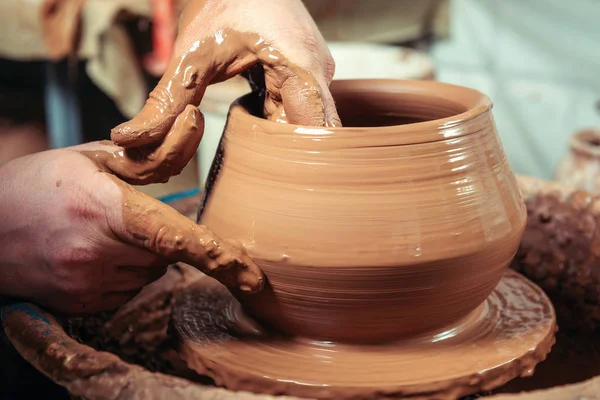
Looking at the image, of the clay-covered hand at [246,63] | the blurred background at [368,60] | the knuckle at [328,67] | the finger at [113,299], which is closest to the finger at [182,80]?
the clay-covered hand at [246,63]

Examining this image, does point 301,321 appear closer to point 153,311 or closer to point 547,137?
point 153,311

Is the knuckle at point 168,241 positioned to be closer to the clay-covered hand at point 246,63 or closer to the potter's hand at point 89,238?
the potter's hand at point 89,238

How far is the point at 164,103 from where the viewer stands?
3.42 ft

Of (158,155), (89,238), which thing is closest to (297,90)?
(158,155)

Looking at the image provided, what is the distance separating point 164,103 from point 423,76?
1433 millimetres

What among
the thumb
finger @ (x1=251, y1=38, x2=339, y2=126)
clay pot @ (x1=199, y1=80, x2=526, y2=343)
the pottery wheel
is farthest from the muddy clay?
finger @ (x1=251, y1=38, x2=339, y2=126)

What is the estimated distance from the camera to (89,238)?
1029mm

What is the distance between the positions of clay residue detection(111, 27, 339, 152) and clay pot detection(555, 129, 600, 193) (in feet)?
5.95

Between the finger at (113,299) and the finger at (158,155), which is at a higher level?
the finger at (158,155)

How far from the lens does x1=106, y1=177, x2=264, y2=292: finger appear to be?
96 cm

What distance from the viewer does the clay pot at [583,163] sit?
8.59 feet

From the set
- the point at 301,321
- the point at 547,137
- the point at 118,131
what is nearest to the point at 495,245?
the point at 301,321

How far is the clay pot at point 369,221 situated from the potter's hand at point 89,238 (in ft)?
0.22

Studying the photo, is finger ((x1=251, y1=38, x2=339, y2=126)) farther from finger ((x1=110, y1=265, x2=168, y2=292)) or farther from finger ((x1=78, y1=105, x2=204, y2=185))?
finger ((x1=110, y1=265, x2=168, y2=292))
